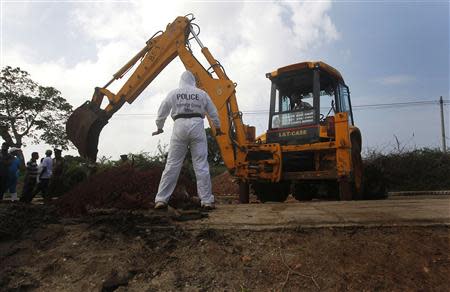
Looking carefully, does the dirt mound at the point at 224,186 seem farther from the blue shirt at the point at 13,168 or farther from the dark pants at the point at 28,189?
the blue shirt at the point at 13,168

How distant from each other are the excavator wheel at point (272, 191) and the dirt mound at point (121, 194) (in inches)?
88.1

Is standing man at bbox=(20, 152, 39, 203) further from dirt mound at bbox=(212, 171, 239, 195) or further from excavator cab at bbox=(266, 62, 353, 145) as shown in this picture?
dirt mound at bbox=(212, 171, 239, 195)

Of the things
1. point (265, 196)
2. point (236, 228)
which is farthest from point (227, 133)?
point (236, 228)

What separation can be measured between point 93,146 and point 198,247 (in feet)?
19.7

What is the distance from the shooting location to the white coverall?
549 centimetres

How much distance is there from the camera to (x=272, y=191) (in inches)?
373

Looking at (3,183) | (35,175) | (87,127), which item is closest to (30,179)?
(35,175)

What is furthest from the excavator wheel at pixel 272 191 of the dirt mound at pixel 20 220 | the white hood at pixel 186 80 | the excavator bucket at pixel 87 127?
the dirt mound at pixel 20 220

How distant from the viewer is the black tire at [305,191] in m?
10.2

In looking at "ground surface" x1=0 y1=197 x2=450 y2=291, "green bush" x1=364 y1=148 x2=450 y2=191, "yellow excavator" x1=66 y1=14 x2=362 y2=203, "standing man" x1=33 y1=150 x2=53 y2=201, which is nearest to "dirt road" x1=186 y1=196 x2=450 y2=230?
"ground surface" x1=0 y1=197 x2=450 y2=291

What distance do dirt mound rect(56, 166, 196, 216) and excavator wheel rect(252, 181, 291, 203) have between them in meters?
2.24

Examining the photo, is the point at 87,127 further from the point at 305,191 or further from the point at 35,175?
the point at 305,191

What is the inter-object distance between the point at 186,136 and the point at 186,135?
0.05 feet

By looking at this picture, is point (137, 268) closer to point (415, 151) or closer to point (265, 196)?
point (265, 196)
